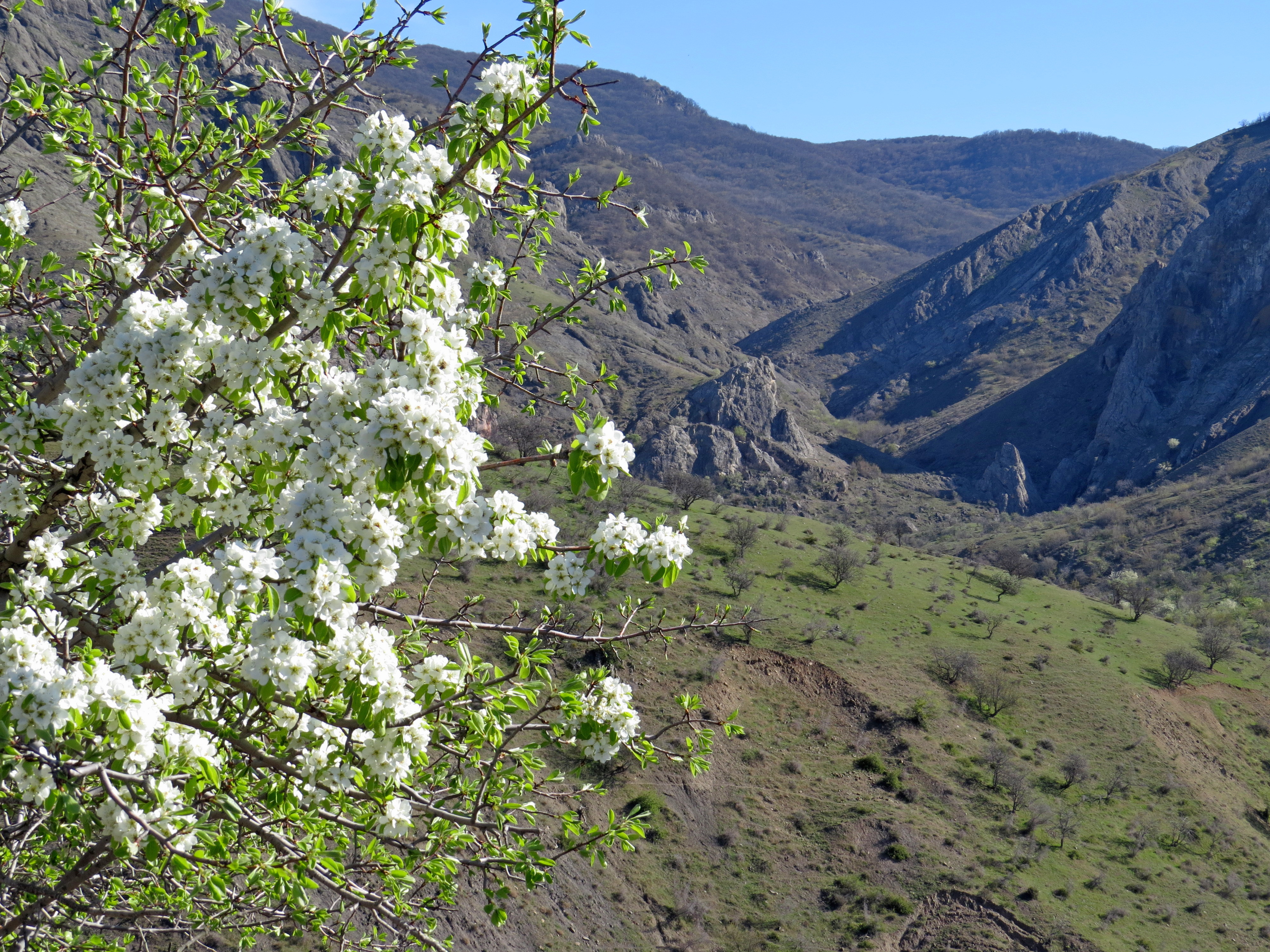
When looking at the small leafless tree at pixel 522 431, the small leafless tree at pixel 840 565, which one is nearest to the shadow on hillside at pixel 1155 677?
the small leafless tree at pixel 840 565

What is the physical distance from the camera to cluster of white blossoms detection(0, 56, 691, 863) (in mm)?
3227

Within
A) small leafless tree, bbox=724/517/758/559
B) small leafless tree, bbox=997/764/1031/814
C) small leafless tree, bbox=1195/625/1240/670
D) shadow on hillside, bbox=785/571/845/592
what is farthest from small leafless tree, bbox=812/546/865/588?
small leafless tree, bbox=1195/625/1240/670

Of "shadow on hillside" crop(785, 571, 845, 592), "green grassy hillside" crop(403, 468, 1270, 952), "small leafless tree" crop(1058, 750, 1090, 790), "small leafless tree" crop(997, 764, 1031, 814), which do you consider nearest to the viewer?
"green grassy hillside" crop(403, 468, 1270, 952)

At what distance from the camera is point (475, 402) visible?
4273mm

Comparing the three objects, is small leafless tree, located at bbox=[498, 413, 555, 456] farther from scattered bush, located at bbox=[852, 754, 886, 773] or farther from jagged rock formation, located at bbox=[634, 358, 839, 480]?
scattered bush, located at bbox=[852, 754, 886, 773]

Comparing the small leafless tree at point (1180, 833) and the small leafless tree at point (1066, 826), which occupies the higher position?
the small leafless tree at point (1180, 833)

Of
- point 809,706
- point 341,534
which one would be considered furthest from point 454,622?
point 809,706

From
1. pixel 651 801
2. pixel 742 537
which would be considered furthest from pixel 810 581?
pixel 651 801

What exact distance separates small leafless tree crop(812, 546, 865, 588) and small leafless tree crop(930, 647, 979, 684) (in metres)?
6.34

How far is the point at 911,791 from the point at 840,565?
14626mm

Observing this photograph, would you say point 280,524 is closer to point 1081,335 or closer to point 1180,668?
point 1180,668

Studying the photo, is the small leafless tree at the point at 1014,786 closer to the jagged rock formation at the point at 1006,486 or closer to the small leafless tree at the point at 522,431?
the small leafless tree at the point at 522,431

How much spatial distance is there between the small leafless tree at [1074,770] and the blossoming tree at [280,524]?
24.1m

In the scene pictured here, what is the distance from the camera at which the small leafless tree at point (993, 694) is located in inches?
1085
